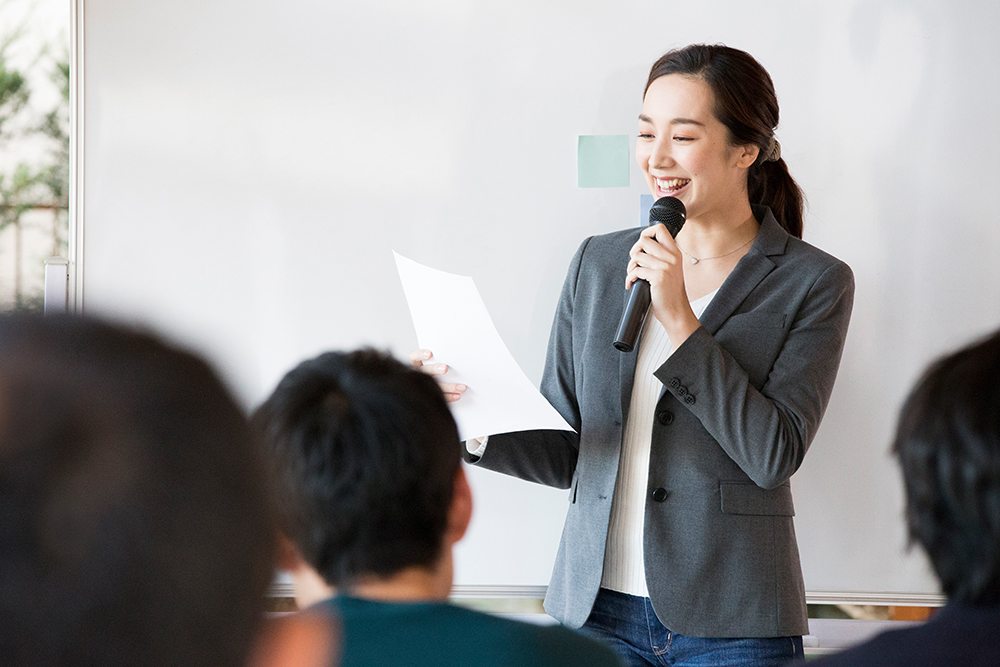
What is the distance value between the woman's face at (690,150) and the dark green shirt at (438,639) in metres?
1.11

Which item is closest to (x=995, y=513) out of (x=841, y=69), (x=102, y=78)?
(x=841, y=69)

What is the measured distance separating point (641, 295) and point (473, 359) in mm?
322

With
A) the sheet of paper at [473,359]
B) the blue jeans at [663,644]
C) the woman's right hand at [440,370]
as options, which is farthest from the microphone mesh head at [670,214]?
the blue jeans at [663,644]

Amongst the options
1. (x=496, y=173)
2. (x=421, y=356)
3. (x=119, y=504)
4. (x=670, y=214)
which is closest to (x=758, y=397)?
(x=670, y=214)

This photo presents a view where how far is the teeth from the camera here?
174cm

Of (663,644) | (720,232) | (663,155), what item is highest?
(663,155)

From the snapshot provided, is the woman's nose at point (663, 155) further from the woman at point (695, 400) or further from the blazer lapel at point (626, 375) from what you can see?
the blazer lapel at point (626, 375)

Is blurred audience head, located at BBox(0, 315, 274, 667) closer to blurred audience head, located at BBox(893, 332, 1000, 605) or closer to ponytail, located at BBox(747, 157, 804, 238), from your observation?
blurred audience head, located at BBox(893, 332, 1000, 605)

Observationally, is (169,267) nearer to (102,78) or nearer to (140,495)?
(102,78)

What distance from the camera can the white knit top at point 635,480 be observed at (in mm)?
1619

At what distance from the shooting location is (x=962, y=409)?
2.53ft

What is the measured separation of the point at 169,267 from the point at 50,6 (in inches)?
27.9

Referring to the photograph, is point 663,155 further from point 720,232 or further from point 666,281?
point 666,281

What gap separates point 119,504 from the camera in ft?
1.26
